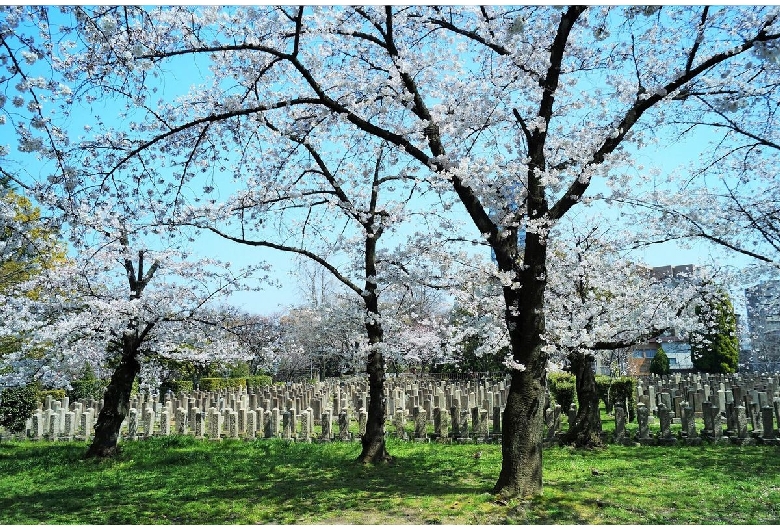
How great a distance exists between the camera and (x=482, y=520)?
5.62 meters

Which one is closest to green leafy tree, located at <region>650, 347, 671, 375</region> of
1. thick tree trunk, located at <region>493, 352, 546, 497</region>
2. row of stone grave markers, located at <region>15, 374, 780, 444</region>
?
row of stone grave markers, located at <region>15, 374, 780, 444</region>

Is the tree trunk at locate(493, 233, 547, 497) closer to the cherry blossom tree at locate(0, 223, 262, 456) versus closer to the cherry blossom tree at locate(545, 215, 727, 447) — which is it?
the cherry blossom tree at locate(545, 215, 727, 447)

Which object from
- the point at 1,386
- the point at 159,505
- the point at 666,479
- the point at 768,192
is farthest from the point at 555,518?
the point at 1,386

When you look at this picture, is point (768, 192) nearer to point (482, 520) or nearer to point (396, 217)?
point (396, 217)

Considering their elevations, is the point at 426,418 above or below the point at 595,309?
below

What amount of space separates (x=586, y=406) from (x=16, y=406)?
13.4 meters

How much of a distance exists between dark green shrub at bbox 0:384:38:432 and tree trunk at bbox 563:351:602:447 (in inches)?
509

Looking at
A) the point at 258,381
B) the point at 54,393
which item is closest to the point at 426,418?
the point at 54,393

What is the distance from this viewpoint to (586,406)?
34.0ft

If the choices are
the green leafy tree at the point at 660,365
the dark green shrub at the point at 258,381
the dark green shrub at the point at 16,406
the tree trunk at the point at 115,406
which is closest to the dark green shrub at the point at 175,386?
the dark green shrub at the point at 258,381

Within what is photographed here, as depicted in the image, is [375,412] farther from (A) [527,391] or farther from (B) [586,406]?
(B) [586,406]

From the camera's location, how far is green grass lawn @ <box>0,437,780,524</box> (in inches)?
234

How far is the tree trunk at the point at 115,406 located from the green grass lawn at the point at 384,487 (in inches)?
15.9

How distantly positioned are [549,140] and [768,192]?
444 cm
